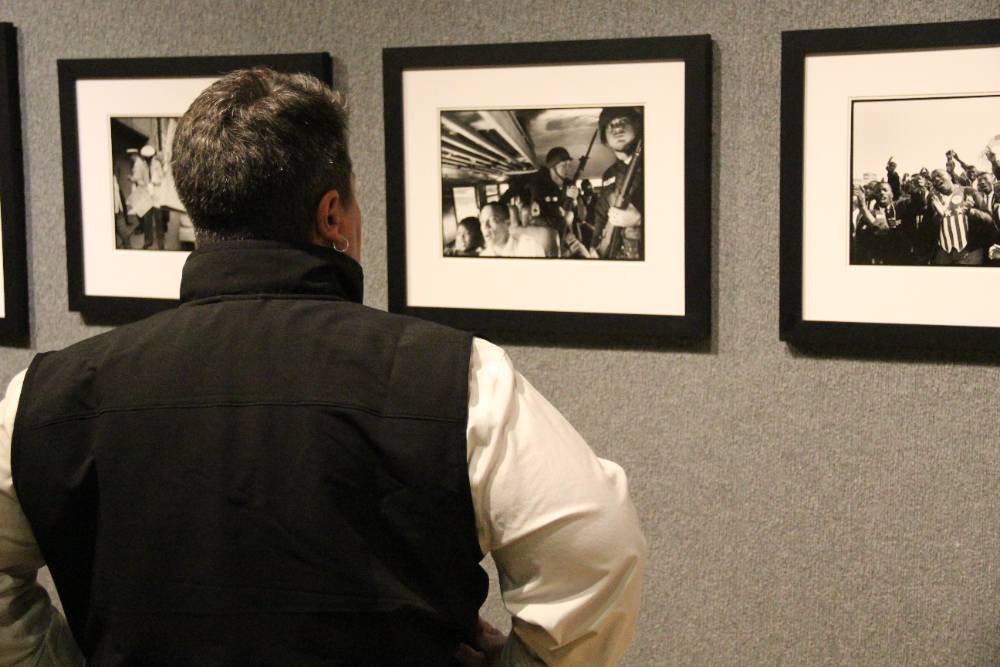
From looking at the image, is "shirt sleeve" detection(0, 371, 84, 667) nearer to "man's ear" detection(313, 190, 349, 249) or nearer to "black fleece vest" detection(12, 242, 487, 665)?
"black fleece vest" detection(12, 242, 487, 665)

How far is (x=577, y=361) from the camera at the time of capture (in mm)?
2104

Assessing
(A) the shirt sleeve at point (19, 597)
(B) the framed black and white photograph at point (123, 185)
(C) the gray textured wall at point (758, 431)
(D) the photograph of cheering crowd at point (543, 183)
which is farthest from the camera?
(B) the framed black and white photograph at point (123, 185)

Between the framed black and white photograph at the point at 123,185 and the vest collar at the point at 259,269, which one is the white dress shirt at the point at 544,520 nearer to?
the vest collar at the point at 259,269

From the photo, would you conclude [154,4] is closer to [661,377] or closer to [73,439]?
[661,377]

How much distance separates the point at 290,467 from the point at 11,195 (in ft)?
5.20

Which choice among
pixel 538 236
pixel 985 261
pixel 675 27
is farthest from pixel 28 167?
pixel 985 261

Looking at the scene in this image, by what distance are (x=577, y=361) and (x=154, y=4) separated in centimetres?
108

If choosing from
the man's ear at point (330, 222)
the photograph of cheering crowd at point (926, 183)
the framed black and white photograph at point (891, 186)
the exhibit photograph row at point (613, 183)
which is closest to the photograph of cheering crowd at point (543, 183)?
the exhibit photograph row at point (613, 183)

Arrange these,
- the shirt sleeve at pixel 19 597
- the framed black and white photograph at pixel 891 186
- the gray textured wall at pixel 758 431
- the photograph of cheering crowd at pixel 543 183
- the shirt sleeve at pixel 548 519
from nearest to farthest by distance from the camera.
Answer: the shirt sleeve at pixel 548 519, the shirt sleeve at pixel 19 597, the framed black and white photograph at pixel 891 186, the gray textured wall at pixel 758 431, the photograph of cheering crowd at pixel 543 183

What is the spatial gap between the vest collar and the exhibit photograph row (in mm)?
916

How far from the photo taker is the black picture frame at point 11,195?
93.7 inches

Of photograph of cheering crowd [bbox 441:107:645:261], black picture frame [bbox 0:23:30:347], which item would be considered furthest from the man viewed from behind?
black picture frame [bbox 0:23:30:347]

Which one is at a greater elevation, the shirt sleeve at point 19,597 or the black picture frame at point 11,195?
the black picture frame at point 11,195

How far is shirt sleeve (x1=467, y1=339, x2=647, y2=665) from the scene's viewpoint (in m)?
1.09
